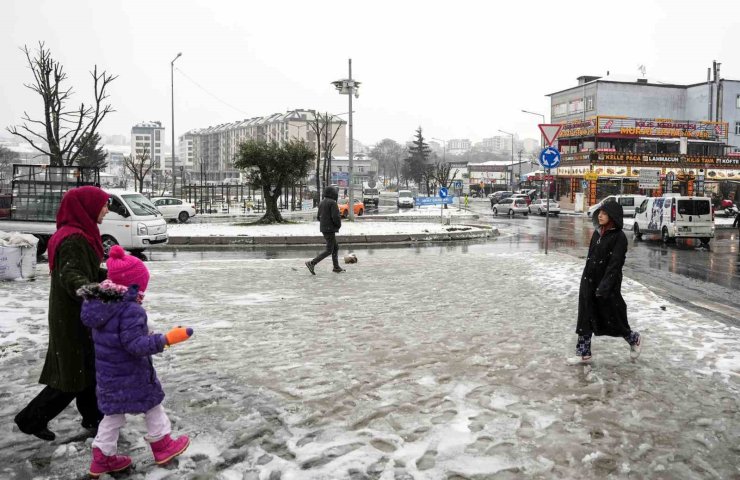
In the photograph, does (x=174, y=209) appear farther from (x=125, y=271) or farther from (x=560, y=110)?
(x=560, y=110)

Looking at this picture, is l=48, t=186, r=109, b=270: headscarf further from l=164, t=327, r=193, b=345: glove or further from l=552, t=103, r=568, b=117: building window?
l=552, t=103, r=568, b=117: building window

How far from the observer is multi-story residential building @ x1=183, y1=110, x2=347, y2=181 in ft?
452

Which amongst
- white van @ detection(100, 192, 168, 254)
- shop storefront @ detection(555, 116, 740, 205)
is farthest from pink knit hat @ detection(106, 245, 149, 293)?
shop storefront @ detection(555, 116, 740, 205)

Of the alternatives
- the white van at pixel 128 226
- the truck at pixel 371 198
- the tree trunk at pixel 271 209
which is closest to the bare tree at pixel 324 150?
the truck at pixel 371 198

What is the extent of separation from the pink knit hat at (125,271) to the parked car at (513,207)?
3969cm

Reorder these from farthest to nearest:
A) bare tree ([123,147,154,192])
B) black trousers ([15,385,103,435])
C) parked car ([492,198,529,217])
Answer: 1. bare tree ([123,147,154,192])
2. parked car ([492,198,529,217])
3. black trousers ([15,385,103,435])

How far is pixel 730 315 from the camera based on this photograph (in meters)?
8.41

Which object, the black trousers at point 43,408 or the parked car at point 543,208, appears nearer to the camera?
the black trousers at point 43,408

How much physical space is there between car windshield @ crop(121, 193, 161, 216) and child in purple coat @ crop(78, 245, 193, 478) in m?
13.2

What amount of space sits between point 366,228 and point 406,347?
58.7ft

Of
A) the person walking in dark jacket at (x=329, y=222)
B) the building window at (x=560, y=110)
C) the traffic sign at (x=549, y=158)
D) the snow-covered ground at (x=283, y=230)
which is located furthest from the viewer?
the building window at (x=560, y=110)

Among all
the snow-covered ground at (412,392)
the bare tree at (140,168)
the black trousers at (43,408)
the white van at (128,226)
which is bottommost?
the snow-covered ground at (412,392)

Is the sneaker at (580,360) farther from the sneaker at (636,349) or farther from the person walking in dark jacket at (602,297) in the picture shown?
the sneaker at (636,349)

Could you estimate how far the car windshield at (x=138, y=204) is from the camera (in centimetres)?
1580
